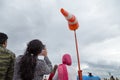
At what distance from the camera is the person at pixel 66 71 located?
8586mm

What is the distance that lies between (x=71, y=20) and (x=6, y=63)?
239 centimetres

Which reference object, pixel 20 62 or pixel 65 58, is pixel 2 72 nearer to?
pixel 20 62

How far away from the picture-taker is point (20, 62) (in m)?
8.11

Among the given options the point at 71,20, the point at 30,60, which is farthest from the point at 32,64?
the point at 71,20

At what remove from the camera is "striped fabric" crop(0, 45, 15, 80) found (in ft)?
26.0

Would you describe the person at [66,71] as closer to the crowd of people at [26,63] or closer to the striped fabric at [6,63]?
the crowd of people at [26,63]

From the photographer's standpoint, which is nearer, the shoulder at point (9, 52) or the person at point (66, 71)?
the shoulder at point (9, 52)

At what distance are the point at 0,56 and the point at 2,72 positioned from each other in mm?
365

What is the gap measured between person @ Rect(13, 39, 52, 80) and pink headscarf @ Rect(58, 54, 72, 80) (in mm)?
387

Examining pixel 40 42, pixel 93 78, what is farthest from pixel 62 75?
pixel 93 78

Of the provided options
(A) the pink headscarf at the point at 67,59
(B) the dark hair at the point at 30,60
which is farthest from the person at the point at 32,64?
(A) the pink headscarf at the point at 67,59

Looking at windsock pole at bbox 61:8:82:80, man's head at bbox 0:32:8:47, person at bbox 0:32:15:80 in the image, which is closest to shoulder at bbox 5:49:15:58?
person at bbox 0:32:15:80

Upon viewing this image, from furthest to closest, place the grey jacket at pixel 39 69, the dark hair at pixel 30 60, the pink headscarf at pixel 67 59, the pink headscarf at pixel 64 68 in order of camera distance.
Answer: the pink headscarf at pixel 67 59 < the pink headscarf at pixel 64 68 < the grey jacket at pixel 39 69 < the dark hair at pixel 30 60

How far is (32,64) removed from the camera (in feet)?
26.6
